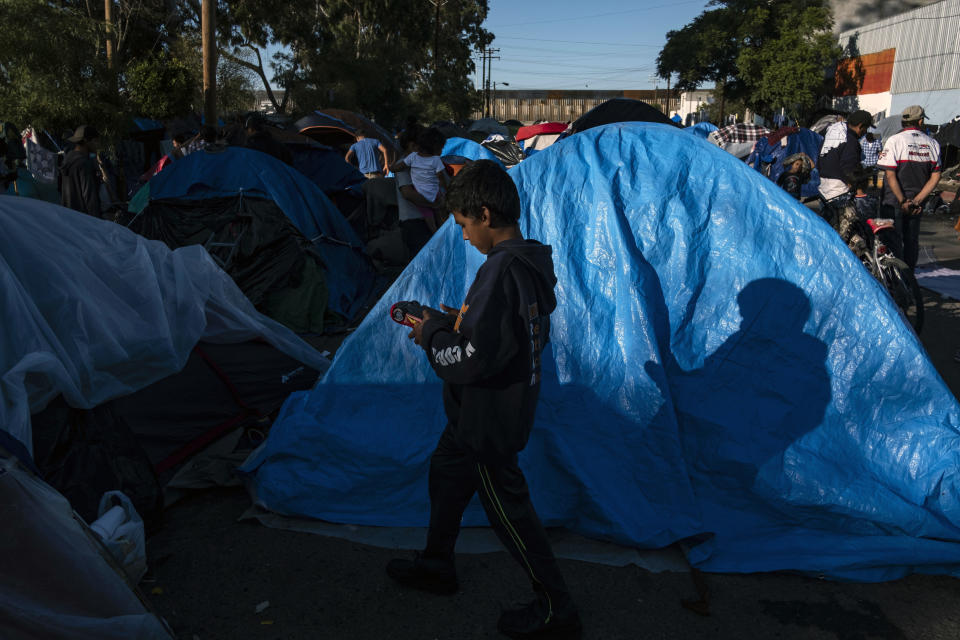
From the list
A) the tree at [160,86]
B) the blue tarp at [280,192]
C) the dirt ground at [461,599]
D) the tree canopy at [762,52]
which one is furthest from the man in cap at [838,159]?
the tree canopy at [762,52]

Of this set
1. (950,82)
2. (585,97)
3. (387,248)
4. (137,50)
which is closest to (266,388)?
(387,248)

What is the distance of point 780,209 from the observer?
11.6 feet

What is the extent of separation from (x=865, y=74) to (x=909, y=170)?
34.1m

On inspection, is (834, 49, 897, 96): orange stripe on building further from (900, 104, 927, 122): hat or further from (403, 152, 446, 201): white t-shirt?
(403, 152, 446, 201): white t-shirt

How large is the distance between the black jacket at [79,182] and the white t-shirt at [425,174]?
14.7 ft

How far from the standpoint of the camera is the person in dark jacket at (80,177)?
8742 millimetres

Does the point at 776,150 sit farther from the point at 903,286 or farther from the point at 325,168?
the point at 325,168

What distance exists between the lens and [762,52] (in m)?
38.4

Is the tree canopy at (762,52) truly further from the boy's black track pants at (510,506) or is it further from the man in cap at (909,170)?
the boy's black track pants at (510,506)

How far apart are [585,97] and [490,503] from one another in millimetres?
90354

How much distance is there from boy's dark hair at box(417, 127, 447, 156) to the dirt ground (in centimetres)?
427

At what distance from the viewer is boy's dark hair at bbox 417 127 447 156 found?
6.64 m

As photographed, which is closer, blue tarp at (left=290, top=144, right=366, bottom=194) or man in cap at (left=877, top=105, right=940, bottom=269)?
man in cap at (left=877, top=105, right=940, bottom=269)

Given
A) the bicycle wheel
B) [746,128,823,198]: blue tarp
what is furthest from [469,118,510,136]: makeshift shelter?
the bicycle wheel
